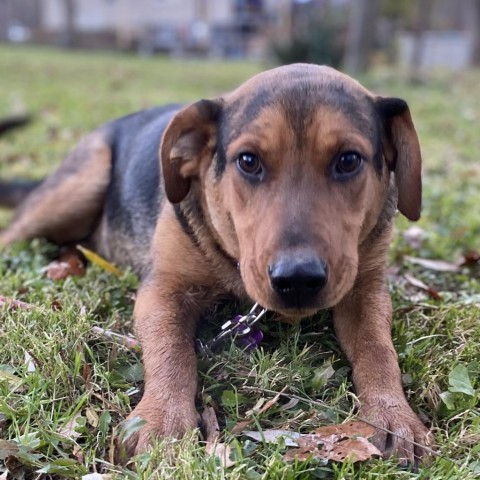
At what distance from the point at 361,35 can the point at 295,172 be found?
15.3m

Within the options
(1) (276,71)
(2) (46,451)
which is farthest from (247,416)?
(1) (276,71)

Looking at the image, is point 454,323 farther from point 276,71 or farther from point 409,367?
point 276,71

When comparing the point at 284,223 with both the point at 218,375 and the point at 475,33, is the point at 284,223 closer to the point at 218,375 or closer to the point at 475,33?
the point at 218,375

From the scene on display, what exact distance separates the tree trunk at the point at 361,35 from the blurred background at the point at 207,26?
1131cm

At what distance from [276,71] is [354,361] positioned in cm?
147

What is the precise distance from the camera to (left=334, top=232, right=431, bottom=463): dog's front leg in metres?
2.54

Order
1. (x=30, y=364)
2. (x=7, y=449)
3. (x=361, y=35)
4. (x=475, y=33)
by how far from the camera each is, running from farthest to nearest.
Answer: (x=475, y=33), (x=361, y=35), (x=30, y=364), (x=7, y=449)

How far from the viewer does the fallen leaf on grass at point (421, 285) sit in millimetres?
3909

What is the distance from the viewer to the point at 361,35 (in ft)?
56.2

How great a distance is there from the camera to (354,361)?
3.02 meters

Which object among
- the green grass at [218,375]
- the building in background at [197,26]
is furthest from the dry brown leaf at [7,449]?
the building in background at [197,26]

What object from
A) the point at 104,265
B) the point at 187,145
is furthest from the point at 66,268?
the point at 187,145

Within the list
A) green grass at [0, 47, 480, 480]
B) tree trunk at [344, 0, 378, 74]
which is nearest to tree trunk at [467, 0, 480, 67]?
tree trunk at [344, 0, 378, 74]

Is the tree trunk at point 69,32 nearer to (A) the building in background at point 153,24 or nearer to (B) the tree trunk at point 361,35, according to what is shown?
(A) the building in background at point 153,24
